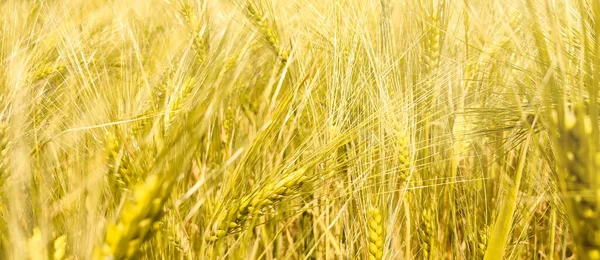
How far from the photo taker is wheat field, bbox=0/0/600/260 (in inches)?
17.0

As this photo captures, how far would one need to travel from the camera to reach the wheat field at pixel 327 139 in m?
0.43

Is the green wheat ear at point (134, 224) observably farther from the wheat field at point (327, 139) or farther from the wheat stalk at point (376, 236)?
the wheat stalk at point (376, 236)

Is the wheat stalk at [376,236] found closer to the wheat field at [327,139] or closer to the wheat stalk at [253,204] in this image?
the wheat field at [327,139]

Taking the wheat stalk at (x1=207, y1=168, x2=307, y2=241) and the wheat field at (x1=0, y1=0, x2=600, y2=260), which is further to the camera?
the wheat stalk at (x1=207, y1=168, x2=307, y2=241)

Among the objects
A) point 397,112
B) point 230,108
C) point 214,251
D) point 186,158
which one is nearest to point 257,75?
point 230,108

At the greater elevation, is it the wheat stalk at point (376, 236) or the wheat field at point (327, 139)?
the wheat field at point (327, 139)

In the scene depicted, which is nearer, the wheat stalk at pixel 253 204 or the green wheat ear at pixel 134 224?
the green wheat ear at pixel 134 224

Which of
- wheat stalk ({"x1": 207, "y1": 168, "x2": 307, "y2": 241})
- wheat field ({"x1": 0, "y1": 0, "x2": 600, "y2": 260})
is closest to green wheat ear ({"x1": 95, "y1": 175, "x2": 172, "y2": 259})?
wheat field ({"x1": 0, "y1": 0, "x2": 600, "y2": 260})

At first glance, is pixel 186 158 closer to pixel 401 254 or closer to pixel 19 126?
pixel 19 126

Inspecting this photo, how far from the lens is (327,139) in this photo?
0.76 meters

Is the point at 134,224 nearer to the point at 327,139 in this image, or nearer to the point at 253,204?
the point at 253,204

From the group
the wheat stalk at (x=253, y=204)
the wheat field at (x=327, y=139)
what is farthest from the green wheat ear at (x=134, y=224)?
the wheat stalk at (x=253, y=204)

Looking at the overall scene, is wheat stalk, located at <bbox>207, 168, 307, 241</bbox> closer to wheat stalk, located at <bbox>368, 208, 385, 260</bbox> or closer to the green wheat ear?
wheat stalk, located at <bbox>368, 208, 385, 260</bbox>

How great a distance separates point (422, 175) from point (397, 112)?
120 mm
